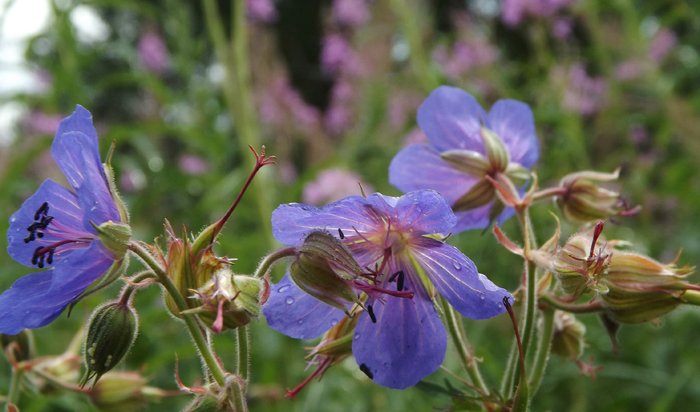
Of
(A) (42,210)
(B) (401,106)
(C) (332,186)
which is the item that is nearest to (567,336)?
(A) (42,210)

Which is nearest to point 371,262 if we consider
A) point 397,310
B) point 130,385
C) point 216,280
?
point 397,310

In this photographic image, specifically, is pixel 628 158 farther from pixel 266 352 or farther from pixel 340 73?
pixel 266 352

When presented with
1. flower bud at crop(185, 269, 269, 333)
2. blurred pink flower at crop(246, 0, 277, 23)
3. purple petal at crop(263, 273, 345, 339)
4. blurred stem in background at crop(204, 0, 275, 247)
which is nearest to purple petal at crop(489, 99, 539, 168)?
purple petal at crop(263, 273, 345, 339)

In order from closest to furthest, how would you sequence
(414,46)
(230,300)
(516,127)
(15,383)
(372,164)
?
(230,300)
(15,383)
(516,127)
(414,46)
(372,164)

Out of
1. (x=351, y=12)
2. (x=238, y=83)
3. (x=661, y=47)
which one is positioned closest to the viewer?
(x=238, y=83)

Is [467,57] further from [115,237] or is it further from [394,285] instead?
[115,237]

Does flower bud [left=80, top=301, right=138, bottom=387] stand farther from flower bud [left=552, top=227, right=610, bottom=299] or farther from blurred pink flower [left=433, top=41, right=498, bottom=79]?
blurred pink flower [left=433, top=41, right=498, bottom=79]

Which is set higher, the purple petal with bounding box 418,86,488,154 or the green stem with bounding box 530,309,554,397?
the purple petal with bounding box 418,86,488,154
